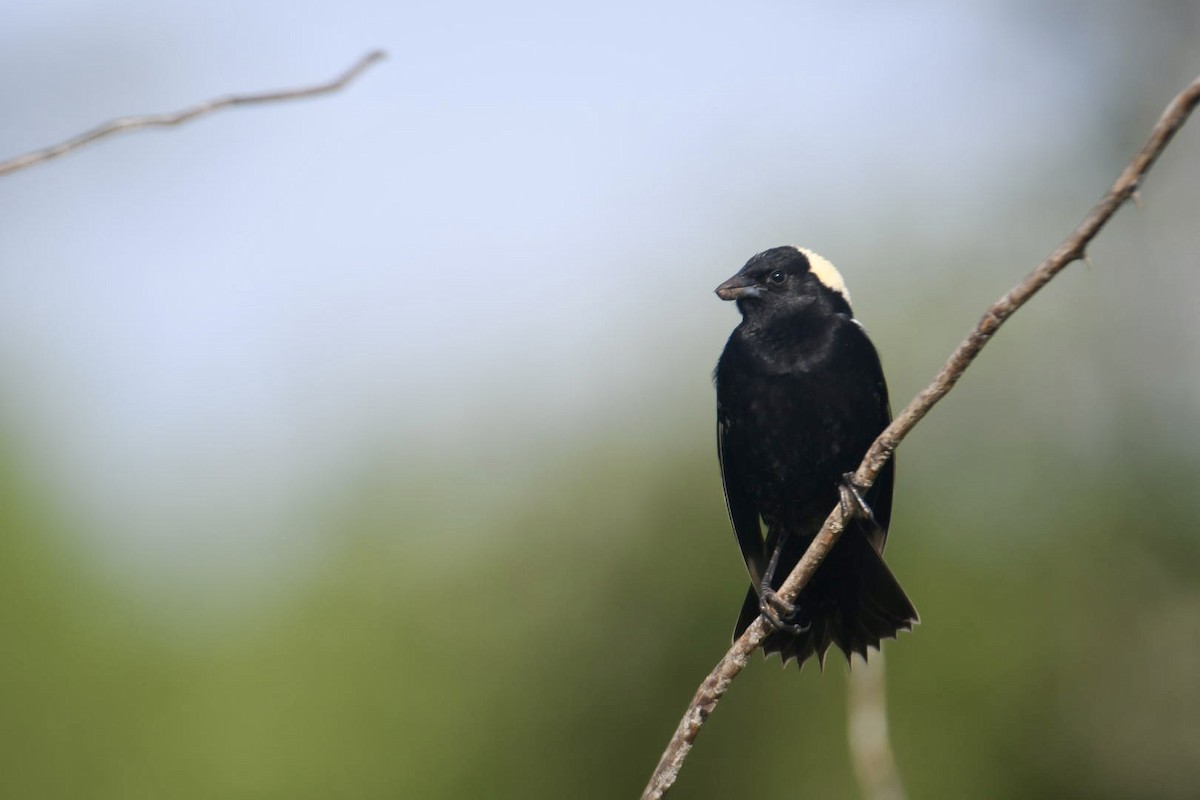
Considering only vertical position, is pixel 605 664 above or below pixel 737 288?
below

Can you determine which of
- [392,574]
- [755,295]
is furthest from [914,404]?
[392,574]

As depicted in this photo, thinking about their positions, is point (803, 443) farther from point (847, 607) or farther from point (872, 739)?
point (872, 739)

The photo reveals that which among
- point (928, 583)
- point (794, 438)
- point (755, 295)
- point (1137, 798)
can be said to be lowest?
point (1137, 798)

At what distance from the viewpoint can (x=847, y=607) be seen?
13.2 ft

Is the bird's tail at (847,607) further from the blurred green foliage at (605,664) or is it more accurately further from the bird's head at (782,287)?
the blurred green foliage at (605,664)

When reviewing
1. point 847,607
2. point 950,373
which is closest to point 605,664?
point 847,607

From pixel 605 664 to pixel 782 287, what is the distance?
943 cm

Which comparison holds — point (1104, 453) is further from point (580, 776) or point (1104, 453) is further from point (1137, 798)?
point (580, 776)

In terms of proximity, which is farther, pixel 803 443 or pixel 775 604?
pixel 803 443

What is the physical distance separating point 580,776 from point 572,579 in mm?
2242

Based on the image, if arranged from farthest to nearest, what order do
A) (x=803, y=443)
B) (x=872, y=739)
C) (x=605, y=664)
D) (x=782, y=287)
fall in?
(x=605, y=664)
(x=782, y=287)
(x=803, y=443)
(x=872, y=739)

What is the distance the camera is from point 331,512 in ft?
56.2

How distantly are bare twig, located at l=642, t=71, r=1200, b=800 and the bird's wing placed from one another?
1.63 metres

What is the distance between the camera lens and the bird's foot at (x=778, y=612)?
372 centimetres
